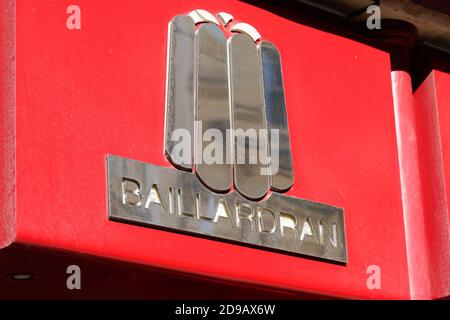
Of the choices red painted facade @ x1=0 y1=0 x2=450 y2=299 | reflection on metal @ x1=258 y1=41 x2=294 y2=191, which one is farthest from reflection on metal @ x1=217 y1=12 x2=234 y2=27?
reflection on metal @ x1=258 y1=41 x2=294 y2=191

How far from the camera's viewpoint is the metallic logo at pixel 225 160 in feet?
19.1

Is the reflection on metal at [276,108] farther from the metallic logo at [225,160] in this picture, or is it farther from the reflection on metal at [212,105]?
the reflection on metal at [212,105]

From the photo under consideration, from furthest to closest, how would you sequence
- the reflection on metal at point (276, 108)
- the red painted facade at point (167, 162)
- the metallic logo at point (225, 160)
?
the reflection on metal at point (276, 108) < the metallic logo at point (225, 160) < the red painted facade at point (167, 162)

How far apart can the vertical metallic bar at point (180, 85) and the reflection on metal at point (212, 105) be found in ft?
0.13

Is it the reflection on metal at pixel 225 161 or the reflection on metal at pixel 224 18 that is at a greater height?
the reflection on metal at pixel 224 18

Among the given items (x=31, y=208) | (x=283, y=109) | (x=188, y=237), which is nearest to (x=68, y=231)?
(x=31, y=208)

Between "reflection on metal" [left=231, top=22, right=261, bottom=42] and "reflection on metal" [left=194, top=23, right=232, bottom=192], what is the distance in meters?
Result: 0.11

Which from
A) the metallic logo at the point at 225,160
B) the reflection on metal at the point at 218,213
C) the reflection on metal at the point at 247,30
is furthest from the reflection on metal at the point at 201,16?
Answer: the reflection on metal at the point at 218,213

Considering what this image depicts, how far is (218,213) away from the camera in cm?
602

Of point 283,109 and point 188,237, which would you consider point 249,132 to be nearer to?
point 283,109

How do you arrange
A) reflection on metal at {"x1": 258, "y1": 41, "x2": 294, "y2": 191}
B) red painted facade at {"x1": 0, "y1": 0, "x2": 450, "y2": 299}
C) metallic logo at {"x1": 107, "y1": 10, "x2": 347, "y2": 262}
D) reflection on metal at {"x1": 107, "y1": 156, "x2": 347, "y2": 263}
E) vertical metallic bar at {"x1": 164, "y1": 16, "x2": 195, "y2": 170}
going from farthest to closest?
reflection on metal at {"x1": 258, "y1": 41, "x2": 294, "y2": 191} < vertical metallic bar at {"x1": 164, "y1": 16, "x2": 195, "y2": 170} < metallic logo at {"x1": 107, "y1": 10, "x2": 347, "y2": 262} < reflection on metal at {"x1": 107, "y1": 156, "x2": 347, "y2": 263} < red painted facade at {"x1": 0, "y1": 0, "x2": 450, "y2": 299}

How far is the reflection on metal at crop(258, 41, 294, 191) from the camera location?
6398mm

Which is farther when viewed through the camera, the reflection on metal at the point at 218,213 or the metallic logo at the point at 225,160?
the metallic logo at the point at 225,160

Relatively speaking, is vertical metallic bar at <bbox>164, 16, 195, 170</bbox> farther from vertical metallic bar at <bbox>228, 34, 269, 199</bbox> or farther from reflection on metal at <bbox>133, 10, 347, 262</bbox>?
vertical metallic bar at <bbox>228, 34, 269, 199</bbox>
